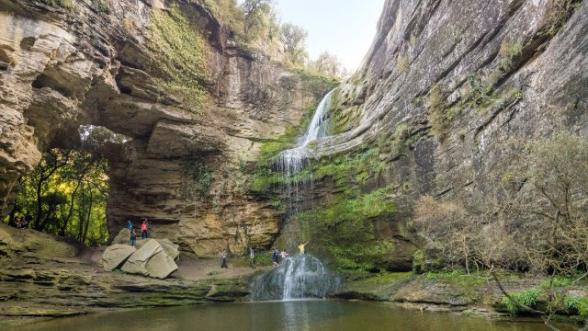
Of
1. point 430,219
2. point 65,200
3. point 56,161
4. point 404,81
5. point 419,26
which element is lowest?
point 430,219

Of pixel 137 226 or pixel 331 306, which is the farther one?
pixel 137 226

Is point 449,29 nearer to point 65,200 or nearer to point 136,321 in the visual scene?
point 136,321

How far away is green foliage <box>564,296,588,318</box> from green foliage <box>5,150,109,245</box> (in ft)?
85.2

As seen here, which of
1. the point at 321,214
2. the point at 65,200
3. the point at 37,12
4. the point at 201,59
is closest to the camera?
the point at 37,12

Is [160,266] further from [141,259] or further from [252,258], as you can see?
[252,258]

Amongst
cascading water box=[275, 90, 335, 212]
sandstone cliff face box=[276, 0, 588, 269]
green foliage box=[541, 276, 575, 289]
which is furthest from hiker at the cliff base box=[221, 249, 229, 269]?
green foliage box=[541, 276, 575, 289]

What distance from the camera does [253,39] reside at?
29.3 m

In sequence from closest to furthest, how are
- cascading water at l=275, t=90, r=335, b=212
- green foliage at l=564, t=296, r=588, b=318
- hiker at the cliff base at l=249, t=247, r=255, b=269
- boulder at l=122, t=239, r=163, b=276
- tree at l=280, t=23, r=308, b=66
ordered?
green foliage at l=564, t=296, r=588, b=318 → boulder at l=122, t=239, r=163, b=276 → hiker at the cliff base at l=249, t=247, r=255, b=269 → cascading water at l=275, t=90, r=335, b=212 → tree at l=280, t=23, r=308, b=66

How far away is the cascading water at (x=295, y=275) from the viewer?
19.1 m

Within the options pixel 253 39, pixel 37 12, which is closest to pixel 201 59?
pixel 253 39

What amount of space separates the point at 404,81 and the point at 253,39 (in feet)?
45.3

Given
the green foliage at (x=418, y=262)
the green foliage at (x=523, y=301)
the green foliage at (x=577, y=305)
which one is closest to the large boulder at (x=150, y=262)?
the green foliage at (x=418, y=262)

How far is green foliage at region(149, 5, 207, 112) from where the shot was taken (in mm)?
22078

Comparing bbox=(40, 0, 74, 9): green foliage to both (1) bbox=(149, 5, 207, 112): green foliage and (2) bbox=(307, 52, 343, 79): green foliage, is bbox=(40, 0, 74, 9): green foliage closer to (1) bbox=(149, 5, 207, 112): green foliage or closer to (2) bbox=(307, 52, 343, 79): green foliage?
(1) bbox=(149, 5, 207, 112): green foliage
